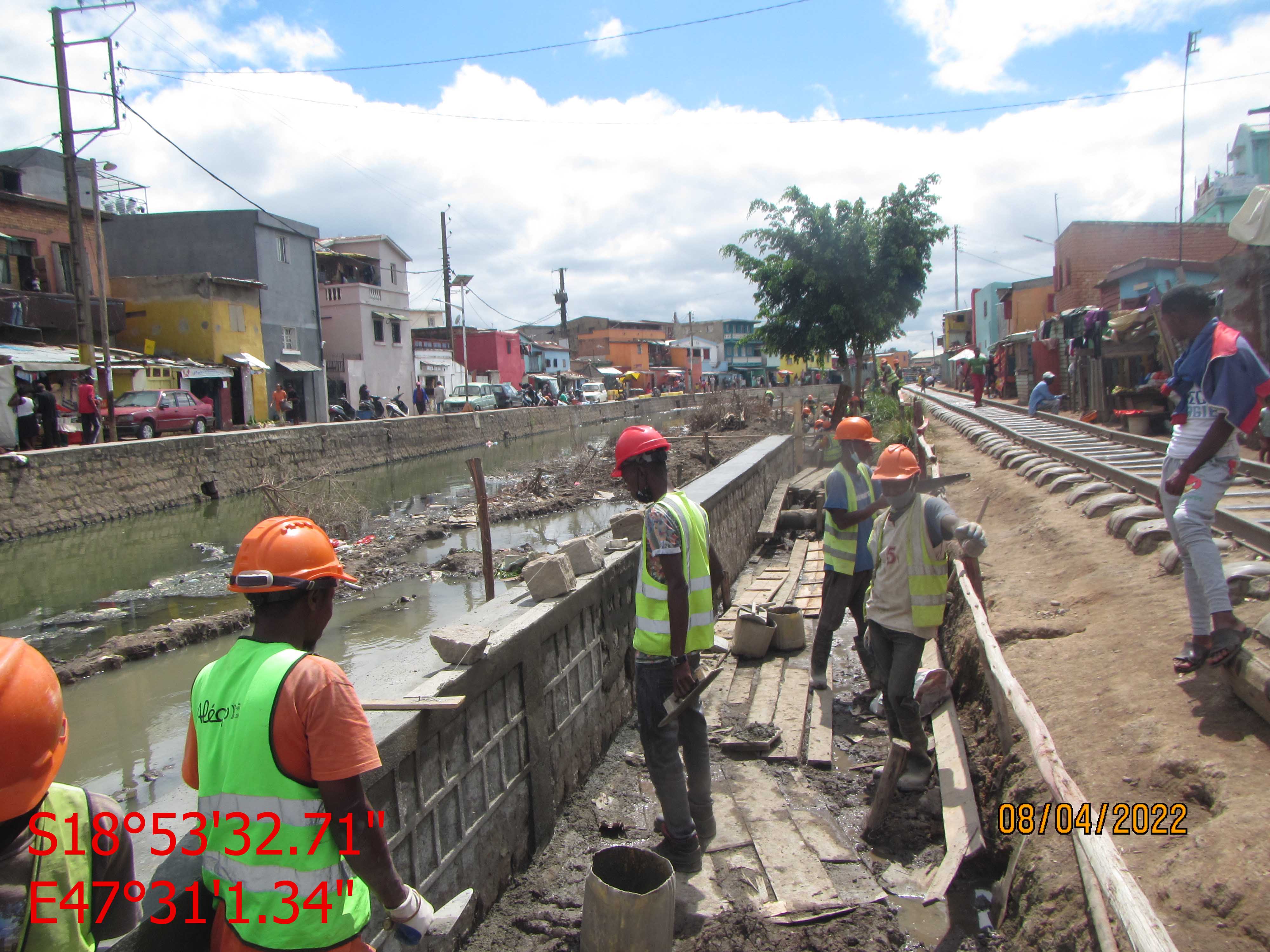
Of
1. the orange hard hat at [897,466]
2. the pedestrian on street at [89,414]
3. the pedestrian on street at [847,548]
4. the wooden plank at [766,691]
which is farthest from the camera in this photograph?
the pedestrian on street at [89,414]

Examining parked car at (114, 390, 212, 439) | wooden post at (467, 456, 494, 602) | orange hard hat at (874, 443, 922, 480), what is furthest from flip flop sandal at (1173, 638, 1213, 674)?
parked car at (114, 390, 212, 439)

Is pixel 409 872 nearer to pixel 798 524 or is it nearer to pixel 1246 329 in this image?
pixel 798 524

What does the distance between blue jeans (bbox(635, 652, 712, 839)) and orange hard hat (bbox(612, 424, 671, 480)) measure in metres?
0.85

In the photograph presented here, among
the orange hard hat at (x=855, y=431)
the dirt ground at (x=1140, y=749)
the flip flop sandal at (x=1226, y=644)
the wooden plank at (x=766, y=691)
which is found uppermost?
the orange hard hat at (x=855, y=431)

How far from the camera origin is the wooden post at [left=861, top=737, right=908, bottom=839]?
3.81 metres

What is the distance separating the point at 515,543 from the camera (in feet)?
42.0

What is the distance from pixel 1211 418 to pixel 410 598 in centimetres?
815

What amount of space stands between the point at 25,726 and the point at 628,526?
4522mm

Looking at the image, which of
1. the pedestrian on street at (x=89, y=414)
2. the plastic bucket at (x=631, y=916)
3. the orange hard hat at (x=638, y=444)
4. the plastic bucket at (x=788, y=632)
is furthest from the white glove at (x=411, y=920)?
the pedestrian on street at (x=89, y=414)

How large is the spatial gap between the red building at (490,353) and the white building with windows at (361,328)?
459 inches

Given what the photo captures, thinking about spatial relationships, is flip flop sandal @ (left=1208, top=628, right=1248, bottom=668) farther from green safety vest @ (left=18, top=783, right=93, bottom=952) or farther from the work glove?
green safety vest @ (left=18, top=783, right=93, bottom=952)

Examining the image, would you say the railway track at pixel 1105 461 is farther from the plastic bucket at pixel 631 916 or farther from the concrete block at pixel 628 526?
the plastic bucket at pixel 631 916

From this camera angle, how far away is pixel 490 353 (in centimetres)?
5678

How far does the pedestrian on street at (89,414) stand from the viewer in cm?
1734
